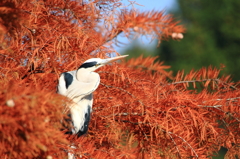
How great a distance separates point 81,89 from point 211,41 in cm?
454

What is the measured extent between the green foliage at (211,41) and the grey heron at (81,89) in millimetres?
3786

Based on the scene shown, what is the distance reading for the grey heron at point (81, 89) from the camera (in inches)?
21.1

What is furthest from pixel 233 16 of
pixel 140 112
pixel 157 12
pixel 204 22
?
pixel 140 112

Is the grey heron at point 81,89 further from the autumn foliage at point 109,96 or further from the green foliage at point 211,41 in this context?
the green foliage at point 211,41

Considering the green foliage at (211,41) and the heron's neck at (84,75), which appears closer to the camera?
the heron's neck at (84,75)

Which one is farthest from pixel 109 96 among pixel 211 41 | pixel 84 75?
pixel 211 41

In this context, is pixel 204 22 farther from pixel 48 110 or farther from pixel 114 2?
pixel 48 110

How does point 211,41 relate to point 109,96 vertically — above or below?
below

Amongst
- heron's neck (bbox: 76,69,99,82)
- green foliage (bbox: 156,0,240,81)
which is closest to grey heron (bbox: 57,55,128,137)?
heron's neck (bbox: 76,69,99,82)

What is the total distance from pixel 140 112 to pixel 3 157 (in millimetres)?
212

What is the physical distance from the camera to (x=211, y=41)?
16.0 feet

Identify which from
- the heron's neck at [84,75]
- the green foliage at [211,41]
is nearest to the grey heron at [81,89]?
the heron's neck at [84,75]

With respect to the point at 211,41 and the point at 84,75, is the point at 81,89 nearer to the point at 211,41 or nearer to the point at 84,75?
the point at 84,75

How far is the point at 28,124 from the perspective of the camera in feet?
1.22
